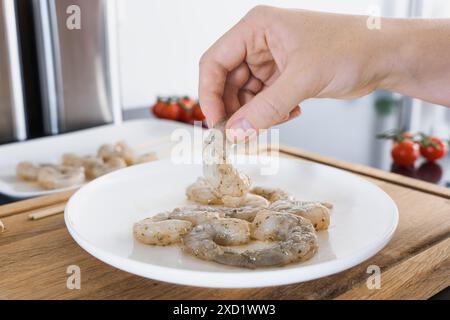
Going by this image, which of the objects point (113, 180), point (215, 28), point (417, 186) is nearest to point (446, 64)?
point (417, 186)

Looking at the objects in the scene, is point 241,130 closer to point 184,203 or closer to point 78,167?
point 184,203

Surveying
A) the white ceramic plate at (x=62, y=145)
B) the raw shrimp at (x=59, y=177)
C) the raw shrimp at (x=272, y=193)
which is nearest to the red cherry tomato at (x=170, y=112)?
the white ceramic plate at (x=62, y=145)

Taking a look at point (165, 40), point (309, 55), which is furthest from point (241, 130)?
point (165, 40)

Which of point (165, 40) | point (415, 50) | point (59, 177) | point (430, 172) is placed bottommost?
point (430, 172)

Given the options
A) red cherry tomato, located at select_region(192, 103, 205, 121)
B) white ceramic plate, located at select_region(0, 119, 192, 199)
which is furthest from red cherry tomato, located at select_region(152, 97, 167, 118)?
white ceramic plate, located at select_region(0, 119, 192, 199)

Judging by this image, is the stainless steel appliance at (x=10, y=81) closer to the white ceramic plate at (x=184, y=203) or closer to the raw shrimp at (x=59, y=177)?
the raw shrimp at (x=59, y=177)

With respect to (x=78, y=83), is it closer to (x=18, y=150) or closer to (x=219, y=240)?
(x=18, y=150)
